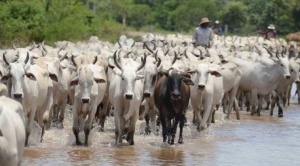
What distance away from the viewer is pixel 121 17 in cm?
7256

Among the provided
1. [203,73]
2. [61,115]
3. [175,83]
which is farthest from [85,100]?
[61,115]

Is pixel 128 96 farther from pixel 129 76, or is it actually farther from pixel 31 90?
pixel 31 90

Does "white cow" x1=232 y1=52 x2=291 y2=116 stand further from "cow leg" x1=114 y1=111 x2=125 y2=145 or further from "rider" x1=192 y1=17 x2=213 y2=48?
"cow leg" x1=114 y1=111 x2=125 y2=145

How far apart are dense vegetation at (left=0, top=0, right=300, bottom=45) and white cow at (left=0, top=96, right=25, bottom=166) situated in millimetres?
24035

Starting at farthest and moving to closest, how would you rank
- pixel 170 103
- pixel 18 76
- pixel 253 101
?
pixel 253 101, pixel 170 103, pixel 18 76

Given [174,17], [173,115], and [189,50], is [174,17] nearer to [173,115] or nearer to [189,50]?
[189,50]

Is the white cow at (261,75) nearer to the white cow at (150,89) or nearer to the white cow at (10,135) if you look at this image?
the white cow at (150,89)

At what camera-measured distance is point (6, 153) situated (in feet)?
26.3

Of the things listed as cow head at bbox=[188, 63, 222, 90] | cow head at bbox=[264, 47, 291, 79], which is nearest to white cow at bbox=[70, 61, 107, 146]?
cow head at bbox=[188, 63, 222, 90]

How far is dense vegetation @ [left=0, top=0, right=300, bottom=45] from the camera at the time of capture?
1392 inches

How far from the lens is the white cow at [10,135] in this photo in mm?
8008

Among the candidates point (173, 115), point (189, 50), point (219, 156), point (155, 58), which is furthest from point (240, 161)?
point (189, 50)

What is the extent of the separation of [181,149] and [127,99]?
1.24 m

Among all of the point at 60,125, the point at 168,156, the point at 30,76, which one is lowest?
the point at 168,156
